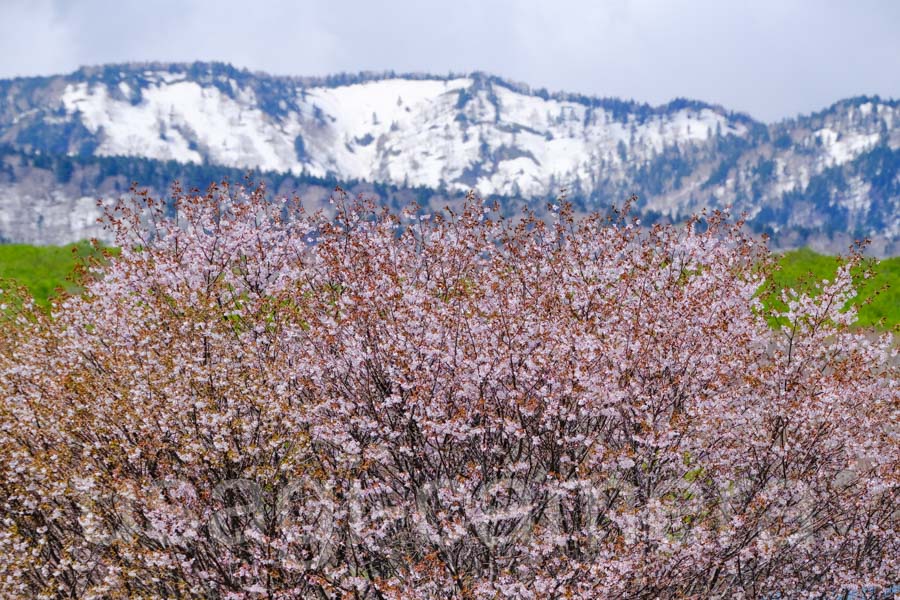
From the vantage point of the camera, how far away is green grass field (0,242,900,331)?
29281 millimetres

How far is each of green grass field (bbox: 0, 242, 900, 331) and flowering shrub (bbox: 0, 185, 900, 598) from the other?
50.4 ft

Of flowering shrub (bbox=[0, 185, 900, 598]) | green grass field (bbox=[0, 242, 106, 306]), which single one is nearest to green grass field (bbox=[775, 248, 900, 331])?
flowering shrub (bbox=[0, 185, 900, 598])

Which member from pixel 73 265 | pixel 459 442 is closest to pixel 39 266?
pixel 73 265

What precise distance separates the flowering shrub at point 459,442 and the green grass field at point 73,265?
50.4 feet

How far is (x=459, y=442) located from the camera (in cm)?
1162

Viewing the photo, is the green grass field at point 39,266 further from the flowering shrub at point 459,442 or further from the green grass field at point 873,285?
the green grass field at point 873,285

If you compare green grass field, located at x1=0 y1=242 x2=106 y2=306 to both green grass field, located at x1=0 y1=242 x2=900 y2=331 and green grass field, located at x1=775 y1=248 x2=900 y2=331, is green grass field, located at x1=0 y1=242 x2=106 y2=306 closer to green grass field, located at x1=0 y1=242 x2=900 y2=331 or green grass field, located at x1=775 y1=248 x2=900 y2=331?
green grass field, located at x1=0 y1=242 x2=900 y2=331

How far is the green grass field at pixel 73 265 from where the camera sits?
29281 mm

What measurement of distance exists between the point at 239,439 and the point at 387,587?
9.83ft

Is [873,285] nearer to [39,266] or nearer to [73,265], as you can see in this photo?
[73,265]

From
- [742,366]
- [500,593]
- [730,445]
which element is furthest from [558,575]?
[742,366]

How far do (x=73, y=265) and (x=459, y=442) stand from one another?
23896 mm

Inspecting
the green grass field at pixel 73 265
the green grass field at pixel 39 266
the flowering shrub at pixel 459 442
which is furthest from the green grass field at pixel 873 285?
the green grass field at pixel 39 266

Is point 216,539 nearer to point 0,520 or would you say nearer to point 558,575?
point 0,520
